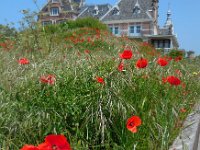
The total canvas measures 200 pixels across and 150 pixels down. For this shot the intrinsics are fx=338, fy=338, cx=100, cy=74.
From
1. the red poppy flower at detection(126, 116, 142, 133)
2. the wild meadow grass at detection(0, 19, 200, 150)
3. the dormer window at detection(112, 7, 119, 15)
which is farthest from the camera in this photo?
the dormer window at detection(112, 7, 119, 15)

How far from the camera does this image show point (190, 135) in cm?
288

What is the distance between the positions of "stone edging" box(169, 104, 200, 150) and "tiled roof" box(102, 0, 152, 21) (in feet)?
142

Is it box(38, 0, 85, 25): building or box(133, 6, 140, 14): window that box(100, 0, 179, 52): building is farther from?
box(38, 0, 85, 25): building

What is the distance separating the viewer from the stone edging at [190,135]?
2588 mm

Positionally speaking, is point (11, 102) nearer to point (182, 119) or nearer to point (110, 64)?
point (110, 64)

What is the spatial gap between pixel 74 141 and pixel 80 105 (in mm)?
318

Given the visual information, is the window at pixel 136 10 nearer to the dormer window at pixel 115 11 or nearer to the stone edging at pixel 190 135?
the dormer window at pixel 115 11

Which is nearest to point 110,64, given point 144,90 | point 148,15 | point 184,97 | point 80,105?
point 144,90

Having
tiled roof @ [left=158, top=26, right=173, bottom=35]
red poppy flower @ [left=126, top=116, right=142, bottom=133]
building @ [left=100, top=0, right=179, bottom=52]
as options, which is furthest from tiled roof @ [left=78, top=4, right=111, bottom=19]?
red poppy flower @ [left=126, top=116, right=142, bottom=133]

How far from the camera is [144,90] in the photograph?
3045mm

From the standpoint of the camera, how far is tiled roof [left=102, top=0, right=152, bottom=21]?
4650 cm

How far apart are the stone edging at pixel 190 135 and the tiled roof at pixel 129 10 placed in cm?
4327

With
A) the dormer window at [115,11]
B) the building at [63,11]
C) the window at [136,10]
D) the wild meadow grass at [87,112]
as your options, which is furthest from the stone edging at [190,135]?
the dormer window at [115,11]

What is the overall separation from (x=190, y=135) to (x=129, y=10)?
1813 inches
